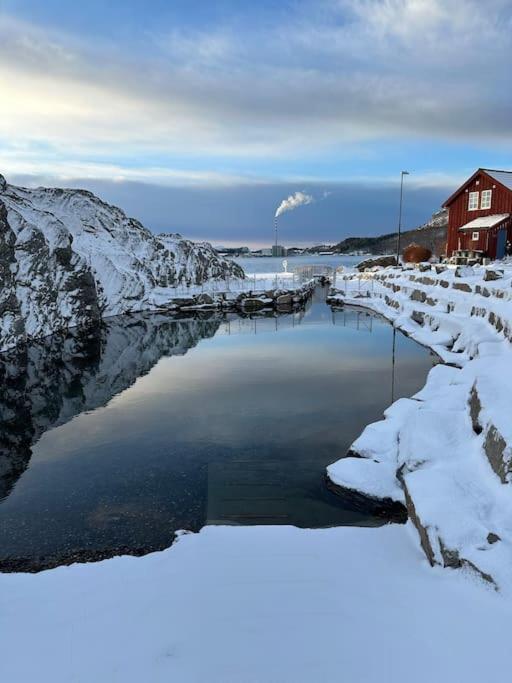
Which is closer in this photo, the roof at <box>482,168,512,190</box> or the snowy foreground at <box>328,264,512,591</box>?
the snowy foreground at <box>328,264,512,591</box>

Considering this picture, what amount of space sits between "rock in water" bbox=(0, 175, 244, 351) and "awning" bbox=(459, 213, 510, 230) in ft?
98.9

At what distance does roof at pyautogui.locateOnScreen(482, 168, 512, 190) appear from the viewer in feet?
134

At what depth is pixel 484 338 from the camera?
18500 mm

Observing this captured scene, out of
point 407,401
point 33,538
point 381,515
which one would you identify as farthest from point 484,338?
point 33,538

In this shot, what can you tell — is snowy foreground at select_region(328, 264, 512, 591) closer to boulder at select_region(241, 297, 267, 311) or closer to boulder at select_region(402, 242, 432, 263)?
boulder at select_region(241, 297, 267, 311)

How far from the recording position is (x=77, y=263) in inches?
1554

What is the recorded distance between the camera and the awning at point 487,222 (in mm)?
39625

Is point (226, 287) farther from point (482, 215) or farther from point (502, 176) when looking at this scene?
point (502, 176)

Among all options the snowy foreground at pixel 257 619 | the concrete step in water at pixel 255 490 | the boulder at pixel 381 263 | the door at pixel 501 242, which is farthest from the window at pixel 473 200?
the snowy foreground at pixel 257 619

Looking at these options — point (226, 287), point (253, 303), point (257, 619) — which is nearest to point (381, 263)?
point (226, 287)

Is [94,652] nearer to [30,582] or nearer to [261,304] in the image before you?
[30,582]

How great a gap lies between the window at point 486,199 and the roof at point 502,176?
129 centimetres

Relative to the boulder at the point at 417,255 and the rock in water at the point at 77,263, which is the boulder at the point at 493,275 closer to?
the rock in water at the point at 77,263

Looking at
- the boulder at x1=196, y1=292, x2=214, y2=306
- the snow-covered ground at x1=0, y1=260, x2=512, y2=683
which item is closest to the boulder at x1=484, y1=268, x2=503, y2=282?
the snow-covered ground at x1=0, y1=260, x2=512, y2=683
